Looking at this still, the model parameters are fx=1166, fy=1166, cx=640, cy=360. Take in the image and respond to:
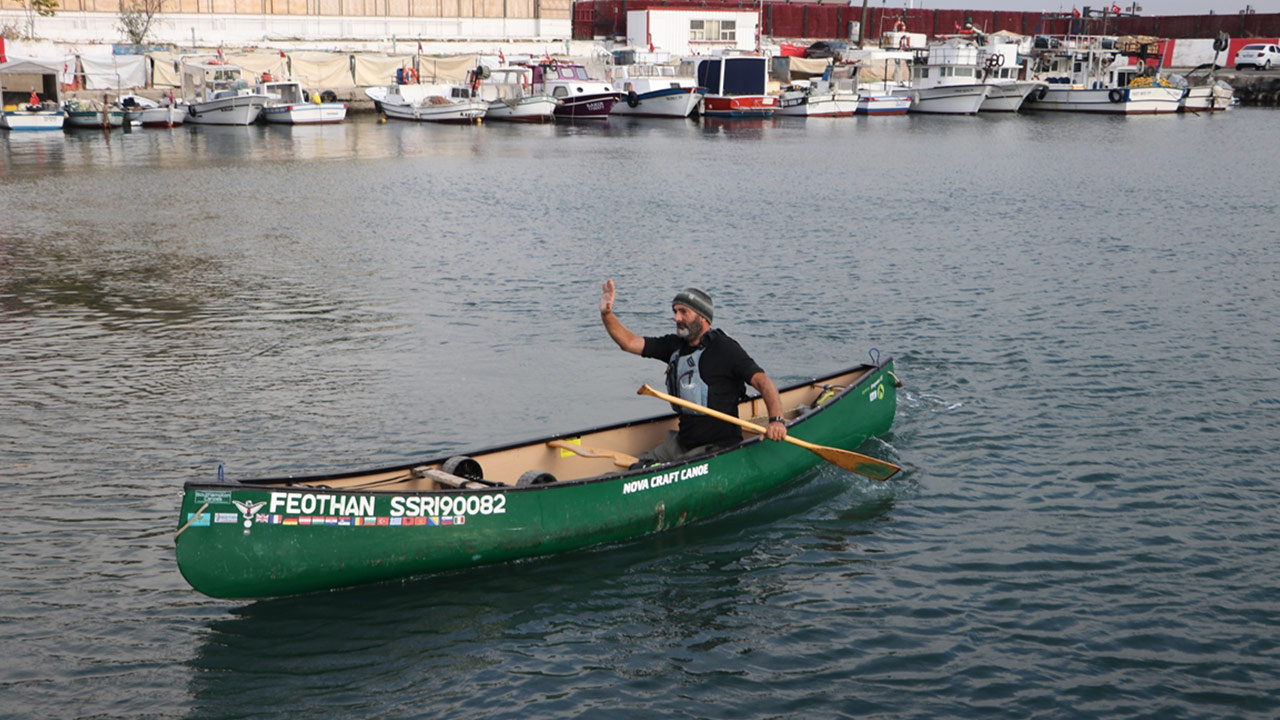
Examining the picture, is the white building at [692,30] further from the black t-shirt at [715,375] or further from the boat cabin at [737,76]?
the black t-shirt at [715,375]

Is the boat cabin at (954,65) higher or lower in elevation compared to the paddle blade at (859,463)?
higher

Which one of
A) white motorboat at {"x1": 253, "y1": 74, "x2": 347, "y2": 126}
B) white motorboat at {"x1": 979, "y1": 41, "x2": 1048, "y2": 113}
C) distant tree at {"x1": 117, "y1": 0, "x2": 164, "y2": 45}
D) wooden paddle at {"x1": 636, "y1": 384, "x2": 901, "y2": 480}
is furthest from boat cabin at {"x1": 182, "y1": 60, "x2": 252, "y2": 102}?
wooden paddle at {"x1": 636, "y1": 384, "x2": 901, "y2": 480}

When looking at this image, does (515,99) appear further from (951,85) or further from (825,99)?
(951,85)

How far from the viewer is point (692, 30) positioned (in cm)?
9550

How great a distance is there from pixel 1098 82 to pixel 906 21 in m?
43.7

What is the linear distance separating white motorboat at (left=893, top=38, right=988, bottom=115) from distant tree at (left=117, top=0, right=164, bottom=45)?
168 feet

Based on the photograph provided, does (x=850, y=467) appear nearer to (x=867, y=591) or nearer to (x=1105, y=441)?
(x=867, y=591)

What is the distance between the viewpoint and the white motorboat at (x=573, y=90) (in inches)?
2965

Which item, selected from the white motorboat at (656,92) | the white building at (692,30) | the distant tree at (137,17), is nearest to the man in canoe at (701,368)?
the white motorboat at (656,92)

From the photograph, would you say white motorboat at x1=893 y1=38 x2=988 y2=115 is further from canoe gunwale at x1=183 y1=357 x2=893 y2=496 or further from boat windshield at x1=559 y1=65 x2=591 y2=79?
canoe gunwale at x1=183 y1=357 x2=893 y2=496

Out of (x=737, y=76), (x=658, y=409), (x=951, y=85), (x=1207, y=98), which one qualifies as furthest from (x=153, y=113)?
(x=1207, y=98)

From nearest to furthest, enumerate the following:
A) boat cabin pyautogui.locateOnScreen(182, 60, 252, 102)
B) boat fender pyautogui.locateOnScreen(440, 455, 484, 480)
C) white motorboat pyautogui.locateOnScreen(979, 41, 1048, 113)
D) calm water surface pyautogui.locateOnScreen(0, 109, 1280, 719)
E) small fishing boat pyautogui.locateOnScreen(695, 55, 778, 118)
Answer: calm water surface pyautogui.locateOnScreen(0, 109, 1280, 719) → boat fender pyautogui.locateOnScreen(440, 455, 484, 480) → boat cabin pyautogui.locateOnScreen(182, 60, 252, 102) → small fishing boat pyautogui.locateOnScreen(695, 55, 778, 118) → white motorboat pyautogui.locateOnScreen(979, 41, 1048, 113)

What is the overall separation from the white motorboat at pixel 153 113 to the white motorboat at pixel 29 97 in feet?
11.9

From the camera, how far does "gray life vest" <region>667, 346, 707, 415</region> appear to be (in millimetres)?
11672
